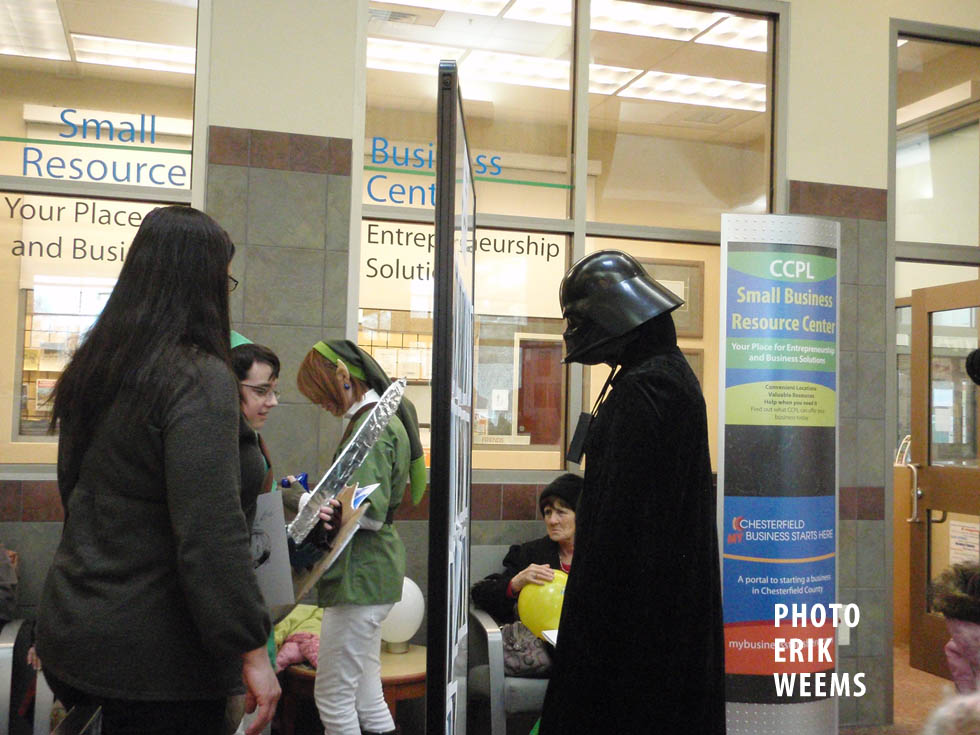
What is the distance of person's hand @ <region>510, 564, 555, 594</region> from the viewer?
11.3 feet

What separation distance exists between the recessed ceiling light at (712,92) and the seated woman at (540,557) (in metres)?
2.11

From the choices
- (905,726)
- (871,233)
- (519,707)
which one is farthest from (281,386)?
(905,726)

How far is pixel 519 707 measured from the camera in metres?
3.21

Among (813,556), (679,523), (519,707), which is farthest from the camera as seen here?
(813,556)

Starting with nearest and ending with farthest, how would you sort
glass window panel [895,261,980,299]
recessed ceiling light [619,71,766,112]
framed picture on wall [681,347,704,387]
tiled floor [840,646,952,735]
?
tiled floor [840,646,952,735] < framed picture on wall [681,347,704,387] < recessed ceiling light [619,71,766,112] < glass window panel [895,261,980,299]

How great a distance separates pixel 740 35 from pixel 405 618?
3.28 metres

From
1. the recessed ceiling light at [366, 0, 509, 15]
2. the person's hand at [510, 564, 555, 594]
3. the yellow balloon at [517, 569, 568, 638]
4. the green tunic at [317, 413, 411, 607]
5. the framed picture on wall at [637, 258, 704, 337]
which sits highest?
the recessed ceiling light at [366, 0, 509, 15]

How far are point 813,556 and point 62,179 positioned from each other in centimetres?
346

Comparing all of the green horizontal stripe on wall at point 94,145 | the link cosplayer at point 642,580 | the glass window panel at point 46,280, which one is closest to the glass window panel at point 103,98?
the green horizontal stripe on wall at point 94,145

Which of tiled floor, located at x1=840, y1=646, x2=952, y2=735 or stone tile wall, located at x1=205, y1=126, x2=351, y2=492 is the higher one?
stone tile wall, located at x1=205, y1=126, x2=351, y2=492

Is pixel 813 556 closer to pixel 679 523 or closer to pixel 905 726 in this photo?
pixel 905 726

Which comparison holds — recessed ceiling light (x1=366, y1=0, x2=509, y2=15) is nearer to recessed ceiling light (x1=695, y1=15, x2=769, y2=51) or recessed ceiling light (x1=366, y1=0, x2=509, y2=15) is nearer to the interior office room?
the interior office room

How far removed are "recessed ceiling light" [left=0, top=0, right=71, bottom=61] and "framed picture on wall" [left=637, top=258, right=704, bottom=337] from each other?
9.10 ft

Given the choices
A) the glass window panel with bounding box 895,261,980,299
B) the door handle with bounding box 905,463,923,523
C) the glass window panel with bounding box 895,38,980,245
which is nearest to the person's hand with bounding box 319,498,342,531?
the glass window panel with bounding box 895,38,980,245
